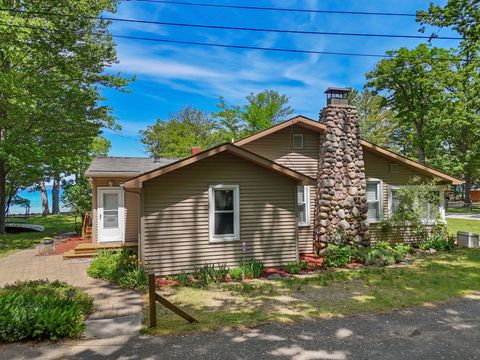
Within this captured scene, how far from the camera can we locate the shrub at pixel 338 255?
10.5 meters

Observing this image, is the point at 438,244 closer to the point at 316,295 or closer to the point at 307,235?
the point at 307,235

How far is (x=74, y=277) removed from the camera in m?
9.05

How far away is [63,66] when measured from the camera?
53.3 ft

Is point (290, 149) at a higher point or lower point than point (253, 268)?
higher

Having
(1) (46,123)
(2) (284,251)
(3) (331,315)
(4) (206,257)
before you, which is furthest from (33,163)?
(3) (331,315)

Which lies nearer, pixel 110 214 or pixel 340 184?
pixel 340 184

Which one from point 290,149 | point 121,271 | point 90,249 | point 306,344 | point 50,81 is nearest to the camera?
point 306,344

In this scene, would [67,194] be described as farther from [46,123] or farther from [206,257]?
[206,257]

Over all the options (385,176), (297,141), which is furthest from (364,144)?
(297,141)

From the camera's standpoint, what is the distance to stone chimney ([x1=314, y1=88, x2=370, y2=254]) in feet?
37.8

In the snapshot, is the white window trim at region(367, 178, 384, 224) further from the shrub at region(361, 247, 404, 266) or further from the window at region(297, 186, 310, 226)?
the window at region(297, 186, 310, 226)

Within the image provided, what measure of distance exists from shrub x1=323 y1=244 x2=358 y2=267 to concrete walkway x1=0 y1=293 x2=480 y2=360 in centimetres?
467

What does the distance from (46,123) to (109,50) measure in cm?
561

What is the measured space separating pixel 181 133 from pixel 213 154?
25.8 meters
